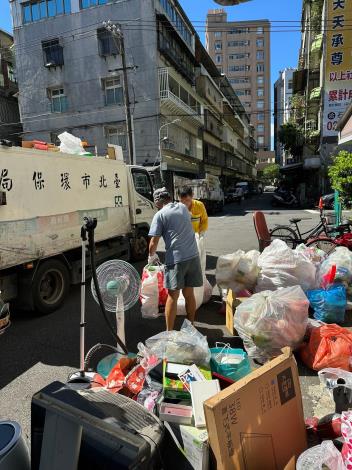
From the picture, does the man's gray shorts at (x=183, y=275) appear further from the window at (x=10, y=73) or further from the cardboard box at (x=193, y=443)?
the window at (x=10, y=73)

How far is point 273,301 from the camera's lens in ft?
11.4

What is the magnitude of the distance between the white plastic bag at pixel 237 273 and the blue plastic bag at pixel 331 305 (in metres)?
0.86

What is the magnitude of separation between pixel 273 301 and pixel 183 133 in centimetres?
2714

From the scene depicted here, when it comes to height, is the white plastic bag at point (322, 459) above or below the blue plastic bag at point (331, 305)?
above

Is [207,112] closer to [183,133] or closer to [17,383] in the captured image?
[183,133]

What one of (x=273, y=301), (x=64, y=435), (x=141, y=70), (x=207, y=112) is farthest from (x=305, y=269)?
(x=207, y=112)

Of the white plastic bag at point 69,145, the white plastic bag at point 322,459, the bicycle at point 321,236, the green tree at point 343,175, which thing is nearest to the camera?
the white plastic bag at point 322,459

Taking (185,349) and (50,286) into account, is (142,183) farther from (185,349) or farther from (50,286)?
(185,349)

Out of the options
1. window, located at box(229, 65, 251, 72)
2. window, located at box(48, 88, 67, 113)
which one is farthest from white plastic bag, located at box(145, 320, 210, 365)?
window, located at box(229, 65, 251, 72)

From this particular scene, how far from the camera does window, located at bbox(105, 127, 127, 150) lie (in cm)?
2386

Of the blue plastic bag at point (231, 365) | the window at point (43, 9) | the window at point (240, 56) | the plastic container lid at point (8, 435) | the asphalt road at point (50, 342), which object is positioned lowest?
the asphalt road at point (50, 342)

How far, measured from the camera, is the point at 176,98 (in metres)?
25.1

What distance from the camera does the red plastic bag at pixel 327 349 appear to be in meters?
3.12

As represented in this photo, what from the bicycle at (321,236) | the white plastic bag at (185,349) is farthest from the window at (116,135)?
the white plastic bag at (185,349)
